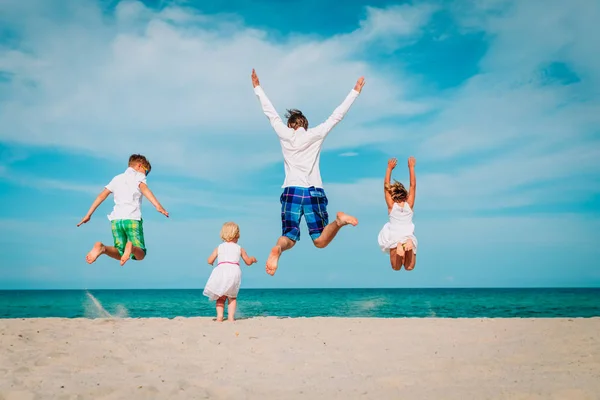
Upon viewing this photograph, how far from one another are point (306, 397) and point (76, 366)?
297 centimetres

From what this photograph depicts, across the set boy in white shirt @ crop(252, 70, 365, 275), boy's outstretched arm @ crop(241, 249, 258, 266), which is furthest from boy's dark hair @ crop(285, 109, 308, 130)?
boy's outstretched arm @ crop(241, 249, 258, 266)

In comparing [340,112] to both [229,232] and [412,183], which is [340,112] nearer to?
[412,183]

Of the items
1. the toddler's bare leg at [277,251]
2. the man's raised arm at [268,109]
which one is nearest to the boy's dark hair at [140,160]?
the man's raised arm at [268,109]

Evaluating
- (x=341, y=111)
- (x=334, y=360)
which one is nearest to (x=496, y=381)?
(x=334, y=360)

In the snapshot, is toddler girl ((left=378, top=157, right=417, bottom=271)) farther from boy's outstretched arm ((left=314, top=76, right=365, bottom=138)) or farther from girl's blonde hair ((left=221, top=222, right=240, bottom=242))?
girl's blonde hair ((left=221, top=222, right=240, bottom=242))

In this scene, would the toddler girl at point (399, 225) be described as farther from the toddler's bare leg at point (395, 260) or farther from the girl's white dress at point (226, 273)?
the girl's white dress at point (226, 273)

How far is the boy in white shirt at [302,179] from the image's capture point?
7.89 metres

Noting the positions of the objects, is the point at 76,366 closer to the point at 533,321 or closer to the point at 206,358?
the point at 206,358

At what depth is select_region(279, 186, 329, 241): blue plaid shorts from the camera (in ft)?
25.9

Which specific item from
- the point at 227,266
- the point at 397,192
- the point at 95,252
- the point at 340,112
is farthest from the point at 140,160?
the point at 397,192

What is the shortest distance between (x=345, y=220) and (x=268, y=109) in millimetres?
2054

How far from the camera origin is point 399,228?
8594 millimetres

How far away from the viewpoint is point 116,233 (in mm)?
9047

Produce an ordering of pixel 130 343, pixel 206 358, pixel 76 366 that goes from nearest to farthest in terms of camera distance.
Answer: pixel 76 366, pixel 206 358, pixel 130 343
